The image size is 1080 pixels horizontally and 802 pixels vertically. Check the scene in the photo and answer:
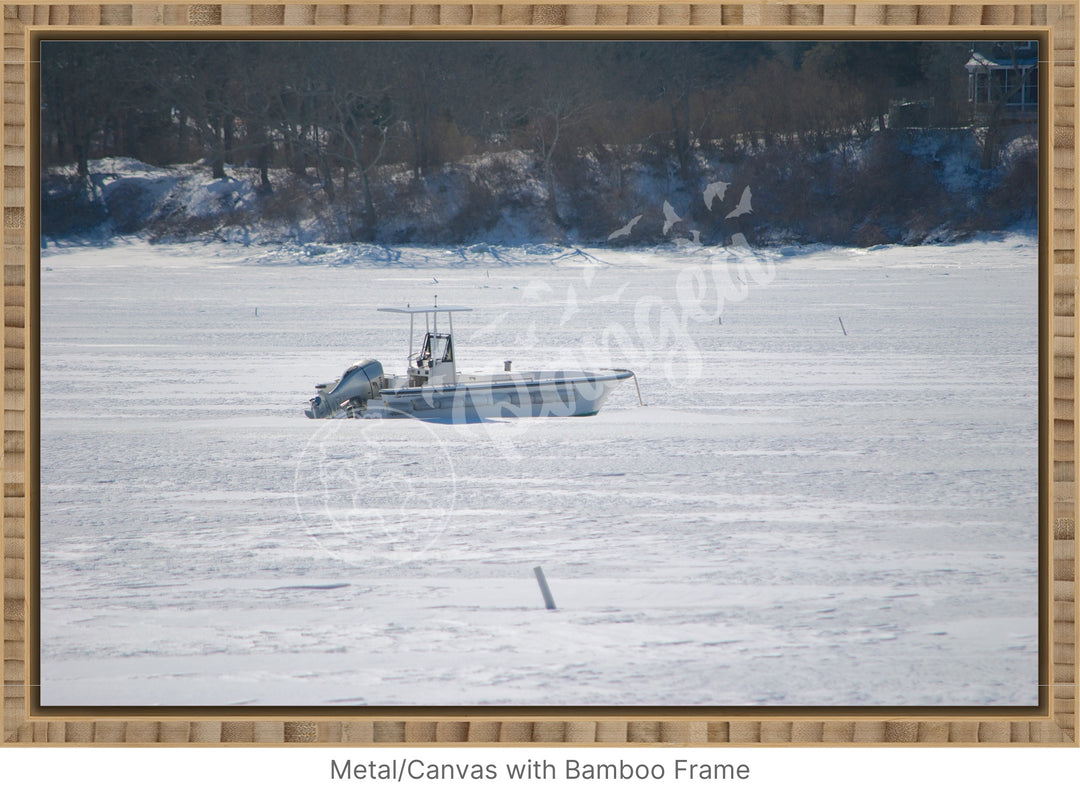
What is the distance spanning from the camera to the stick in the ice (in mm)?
3080

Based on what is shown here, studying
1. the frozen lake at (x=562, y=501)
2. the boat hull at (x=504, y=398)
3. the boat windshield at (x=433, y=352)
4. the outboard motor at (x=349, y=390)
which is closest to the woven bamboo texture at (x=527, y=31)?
the frozen lake at (x=562, y=501)

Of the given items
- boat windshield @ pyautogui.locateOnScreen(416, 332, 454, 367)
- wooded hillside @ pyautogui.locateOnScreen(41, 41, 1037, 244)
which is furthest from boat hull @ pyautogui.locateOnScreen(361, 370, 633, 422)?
wooded hillside @ pyautogui.locateOnScreen(41, 41, 1037, 244)

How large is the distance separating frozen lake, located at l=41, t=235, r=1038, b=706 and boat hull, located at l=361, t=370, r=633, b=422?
10.9 inches

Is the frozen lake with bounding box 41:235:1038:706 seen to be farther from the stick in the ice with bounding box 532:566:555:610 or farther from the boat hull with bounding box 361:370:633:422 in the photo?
the boat hull with bounding box 361:370:633:422

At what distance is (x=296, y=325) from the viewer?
25.4ft

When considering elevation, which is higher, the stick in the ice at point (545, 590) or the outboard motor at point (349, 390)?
the outboard motor at point (349, 390)

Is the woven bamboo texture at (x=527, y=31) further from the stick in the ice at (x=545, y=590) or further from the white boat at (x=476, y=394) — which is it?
the white boat at (x=476, y=394)

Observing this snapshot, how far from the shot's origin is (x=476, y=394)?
6547mm

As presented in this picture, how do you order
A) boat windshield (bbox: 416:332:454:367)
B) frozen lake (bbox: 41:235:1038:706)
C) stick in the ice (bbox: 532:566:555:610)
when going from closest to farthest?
frozen lake (bbox: 41:235:1038:706) → stick in the ice (bbox: 532:566:555:610) → boat windshield (bbox: 416:332:454:367)

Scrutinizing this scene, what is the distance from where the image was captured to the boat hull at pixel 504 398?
21.1ft

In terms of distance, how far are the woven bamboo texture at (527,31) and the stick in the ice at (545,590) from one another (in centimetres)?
59

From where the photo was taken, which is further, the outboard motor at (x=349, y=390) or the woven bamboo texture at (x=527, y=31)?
the outboard motor at (x=349, y=390)

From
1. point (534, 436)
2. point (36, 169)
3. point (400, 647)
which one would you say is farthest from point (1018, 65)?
point (534, 436)
